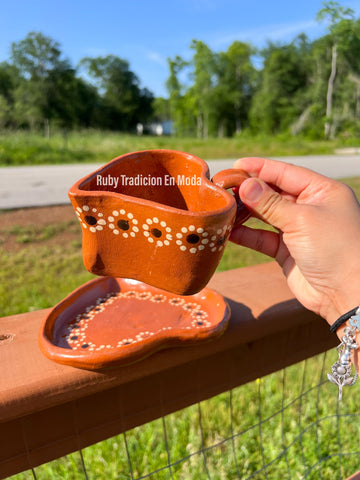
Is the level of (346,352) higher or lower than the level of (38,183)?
lower

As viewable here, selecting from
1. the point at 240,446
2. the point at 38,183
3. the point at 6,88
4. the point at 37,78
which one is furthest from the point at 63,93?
the point at 240,446

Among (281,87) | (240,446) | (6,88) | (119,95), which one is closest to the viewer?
(240,446)

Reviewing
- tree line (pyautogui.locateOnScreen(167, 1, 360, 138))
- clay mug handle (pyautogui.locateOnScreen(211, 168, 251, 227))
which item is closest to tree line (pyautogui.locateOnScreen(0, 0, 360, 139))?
tree line (pyautogui.locateOnScreen(167, 1, 360, 138))

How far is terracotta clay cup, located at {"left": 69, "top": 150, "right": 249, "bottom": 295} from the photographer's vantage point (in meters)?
0.52

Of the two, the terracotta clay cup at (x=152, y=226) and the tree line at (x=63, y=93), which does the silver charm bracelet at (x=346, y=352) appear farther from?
the tree line at (x=63, y=93)

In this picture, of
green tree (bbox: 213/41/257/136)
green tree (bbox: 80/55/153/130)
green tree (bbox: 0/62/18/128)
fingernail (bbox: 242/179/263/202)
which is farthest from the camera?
green tree (bbox: 80/55/153/130)

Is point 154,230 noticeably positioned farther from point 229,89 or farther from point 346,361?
point 229,89

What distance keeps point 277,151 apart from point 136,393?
9.09 metres

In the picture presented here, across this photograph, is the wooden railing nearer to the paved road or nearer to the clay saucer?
the clay saucer

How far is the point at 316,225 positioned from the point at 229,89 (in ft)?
41.6

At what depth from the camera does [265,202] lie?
65cm

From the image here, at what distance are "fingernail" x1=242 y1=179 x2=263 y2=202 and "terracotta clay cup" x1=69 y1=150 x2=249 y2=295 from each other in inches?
1.0

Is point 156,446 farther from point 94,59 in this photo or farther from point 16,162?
point 94,59

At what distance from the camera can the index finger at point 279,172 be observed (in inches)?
30.7
